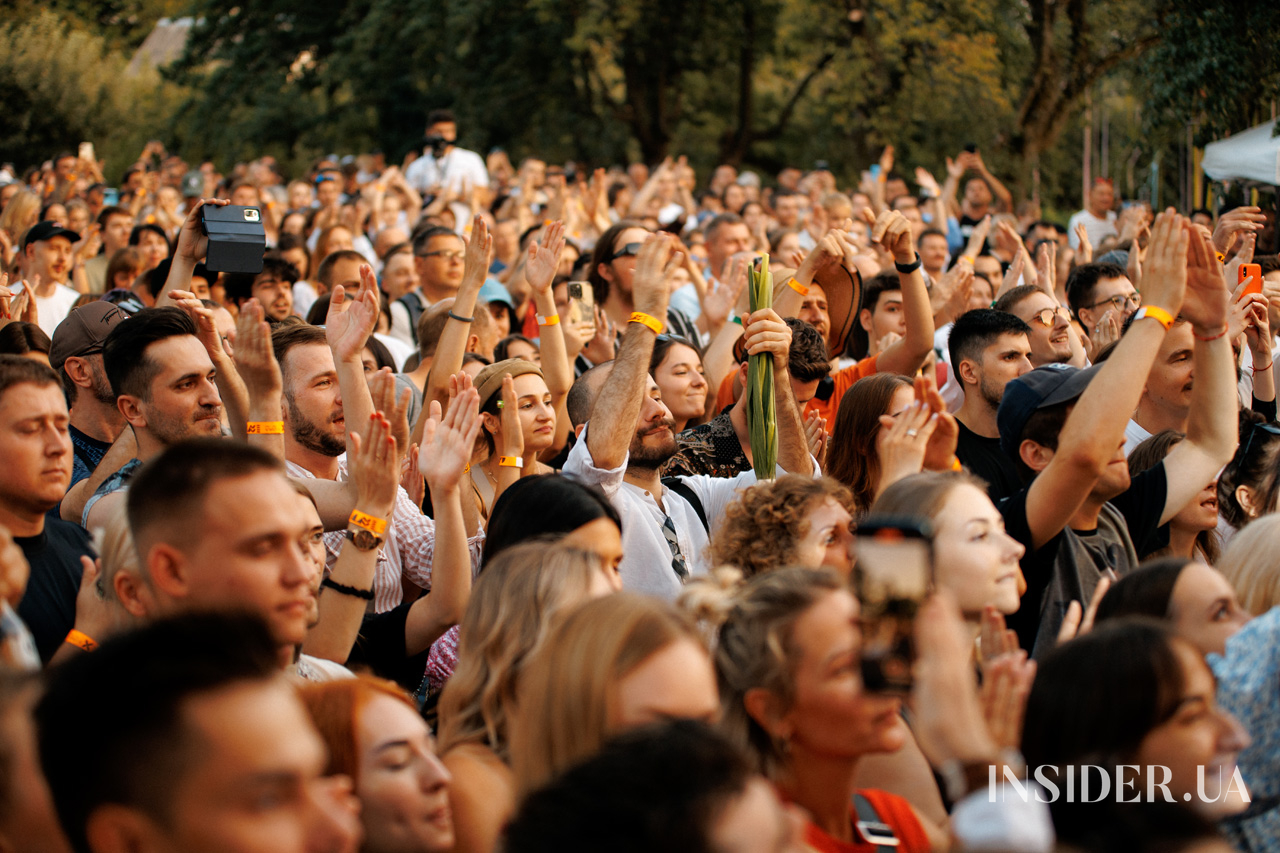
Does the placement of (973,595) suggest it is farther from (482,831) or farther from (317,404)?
(317,404)

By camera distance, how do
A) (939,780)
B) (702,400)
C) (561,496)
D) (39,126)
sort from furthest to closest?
1. (39,126)
2. (702,400)
3. (561,496)
4. (939,780)

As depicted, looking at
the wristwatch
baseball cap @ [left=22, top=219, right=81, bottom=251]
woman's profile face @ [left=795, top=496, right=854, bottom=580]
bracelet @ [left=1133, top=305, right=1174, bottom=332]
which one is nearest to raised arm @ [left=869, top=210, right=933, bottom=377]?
bracelet @ [left=1133, top=305, right=1174, bottom=332]

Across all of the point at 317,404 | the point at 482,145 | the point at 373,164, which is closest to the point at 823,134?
the point at 482,145

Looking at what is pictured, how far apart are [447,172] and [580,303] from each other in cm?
847

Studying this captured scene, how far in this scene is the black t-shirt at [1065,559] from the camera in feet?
12.2

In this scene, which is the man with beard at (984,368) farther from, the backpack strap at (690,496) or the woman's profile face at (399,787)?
the woman's profile face at (399,787)

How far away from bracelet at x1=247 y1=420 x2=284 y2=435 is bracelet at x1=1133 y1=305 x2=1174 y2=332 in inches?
113

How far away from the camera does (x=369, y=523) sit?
3686 mm

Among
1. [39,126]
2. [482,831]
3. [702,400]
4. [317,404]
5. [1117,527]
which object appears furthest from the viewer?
[39,126]

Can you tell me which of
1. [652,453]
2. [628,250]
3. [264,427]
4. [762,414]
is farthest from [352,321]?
[628,250]

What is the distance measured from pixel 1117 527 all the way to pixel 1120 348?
78cm

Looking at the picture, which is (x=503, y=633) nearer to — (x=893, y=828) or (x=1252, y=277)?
(x=893, y=828)

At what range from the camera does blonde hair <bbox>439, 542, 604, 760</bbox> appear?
2760mm

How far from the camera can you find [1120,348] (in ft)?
11.9
